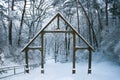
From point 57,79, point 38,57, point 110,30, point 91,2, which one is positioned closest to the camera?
point 57,79

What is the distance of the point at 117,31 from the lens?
2464cm

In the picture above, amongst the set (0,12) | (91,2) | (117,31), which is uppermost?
(91,2)

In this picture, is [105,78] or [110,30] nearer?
[105,78]

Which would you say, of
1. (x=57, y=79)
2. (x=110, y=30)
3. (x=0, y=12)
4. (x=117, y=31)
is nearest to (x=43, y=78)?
(x=57, y=79)

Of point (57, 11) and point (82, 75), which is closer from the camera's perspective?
point (82, 75)

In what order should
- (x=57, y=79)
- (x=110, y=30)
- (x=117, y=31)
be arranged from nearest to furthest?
1. (x=57, y=79)
2. (x=117, y=31)
3. (x=110, y=30)

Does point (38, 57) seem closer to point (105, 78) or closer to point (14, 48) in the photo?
point (14, 48)

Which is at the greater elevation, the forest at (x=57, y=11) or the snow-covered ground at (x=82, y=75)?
the forest at (x=57, y=11)

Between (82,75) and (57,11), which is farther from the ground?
(57,11)

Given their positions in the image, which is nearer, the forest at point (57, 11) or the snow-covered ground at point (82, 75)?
the snow-covered ground at point (82, 75)

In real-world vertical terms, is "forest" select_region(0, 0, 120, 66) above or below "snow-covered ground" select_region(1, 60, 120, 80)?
above

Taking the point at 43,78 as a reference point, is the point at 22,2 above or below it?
above

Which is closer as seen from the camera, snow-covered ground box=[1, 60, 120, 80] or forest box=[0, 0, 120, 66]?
snow-covered ground box=[1, 60, 120, 80]

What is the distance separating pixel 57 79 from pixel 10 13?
44.0ft
